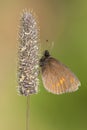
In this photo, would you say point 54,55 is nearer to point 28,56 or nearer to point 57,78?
point 57,78

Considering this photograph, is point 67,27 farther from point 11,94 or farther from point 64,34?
point 11,94

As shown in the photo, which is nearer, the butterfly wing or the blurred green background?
the butterfly wing

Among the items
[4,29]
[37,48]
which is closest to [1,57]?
[4,29]

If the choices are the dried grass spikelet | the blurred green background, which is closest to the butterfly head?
the dried grass spikelet

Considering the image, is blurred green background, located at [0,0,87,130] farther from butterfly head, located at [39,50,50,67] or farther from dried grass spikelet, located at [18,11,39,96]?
dried grass spikelet, located at [18,11,39,96]

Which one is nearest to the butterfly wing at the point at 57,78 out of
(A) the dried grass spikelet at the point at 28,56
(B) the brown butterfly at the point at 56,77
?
(B) the brown butterfly at the point at 56,77

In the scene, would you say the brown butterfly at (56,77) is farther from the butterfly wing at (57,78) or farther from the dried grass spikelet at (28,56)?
the dried grass spikelet at (28,56)
